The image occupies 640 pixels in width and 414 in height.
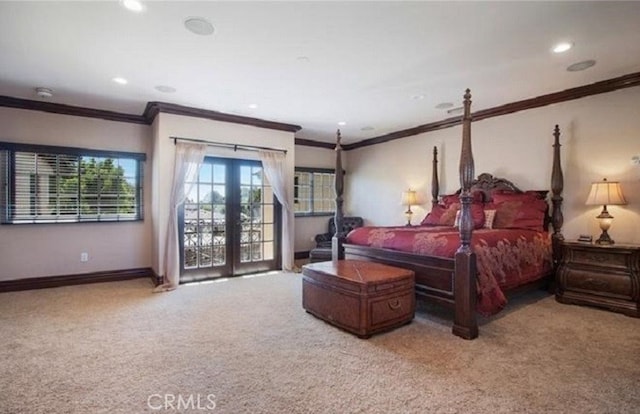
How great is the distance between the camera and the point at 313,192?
7.28 m

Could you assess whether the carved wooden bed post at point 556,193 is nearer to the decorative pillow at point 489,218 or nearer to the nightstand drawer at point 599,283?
the nightstand drawer at point 599,283

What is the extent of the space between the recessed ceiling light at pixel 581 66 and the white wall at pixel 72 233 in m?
5.77

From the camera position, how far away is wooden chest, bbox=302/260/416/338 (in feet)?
9.36

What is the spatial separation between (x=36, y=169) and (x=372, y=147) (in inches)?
227

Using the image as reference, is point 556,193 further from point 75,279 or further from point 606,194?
point 75,279

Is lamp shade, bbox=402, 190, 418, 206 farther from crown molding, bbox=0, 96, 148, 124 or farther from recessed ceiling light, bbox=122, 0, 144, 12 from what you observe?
recessed ceiling light, bbox=122, 0, 144, 12

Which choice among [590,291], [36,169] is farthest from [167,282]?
[590,291]

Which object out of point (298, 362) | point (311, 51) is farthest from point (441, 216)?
point (298, 362)

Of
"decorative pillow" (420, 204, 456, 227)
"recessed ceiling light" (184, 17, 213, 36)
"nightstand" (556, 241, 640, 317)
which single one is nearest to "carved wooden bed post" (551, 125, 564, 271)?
"nightstand" (556, 241, 640, 317)

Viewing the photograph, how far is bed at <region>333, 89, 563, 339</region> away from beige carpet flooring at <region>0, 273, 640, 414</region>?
33 centimetres

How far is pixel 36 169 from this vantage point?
4594 mm

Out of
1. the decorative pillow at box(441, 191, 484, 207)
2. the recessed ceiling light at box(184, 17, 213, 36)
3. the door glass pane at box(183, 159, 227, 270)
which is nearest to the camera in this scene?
the recessed ceiling light at box(184, 17, 213, 36)

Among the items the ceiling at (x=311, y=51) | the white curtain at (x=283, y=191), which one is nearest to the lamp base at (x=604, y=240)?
the ceiling at (x=311, y=51)

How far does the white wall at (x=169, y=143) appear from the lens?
15.4 ft
